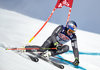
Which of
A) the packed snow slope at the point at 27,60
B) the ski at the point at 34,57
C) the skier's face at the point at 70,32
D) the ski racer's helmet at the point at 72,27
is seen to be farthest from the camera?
the skier's face at the point at 70,32

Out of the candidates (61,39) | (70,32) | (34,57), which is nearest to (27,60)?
(34,57)

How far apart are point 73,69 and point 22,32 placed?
12.3 ft

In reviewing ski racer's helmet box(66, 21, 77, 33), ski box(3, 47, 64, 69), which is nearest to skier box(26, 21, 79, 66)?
ski racer's helmet box(66, 21, 77, 33)

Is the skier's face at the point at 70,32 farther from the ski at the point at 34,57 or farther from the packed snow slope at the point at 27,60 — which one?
the ski at the point at 34,57

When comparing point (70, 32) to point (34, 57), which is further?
point (70, 32)

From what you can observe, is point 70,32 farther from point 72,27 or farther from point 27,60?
point 27,60

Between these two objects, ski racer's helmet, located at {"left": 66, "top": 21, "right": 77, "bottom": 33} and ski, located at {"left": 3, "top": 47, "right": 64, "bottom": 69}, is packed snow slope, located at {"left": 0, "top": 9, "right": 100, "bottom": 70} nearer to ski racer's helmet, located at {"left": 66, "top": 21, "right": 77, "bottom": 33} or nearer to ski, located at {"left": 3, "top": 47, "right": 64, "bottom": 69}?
ski, located at {"left": 3, "top": 47, "right": 64, "bottom": 69}

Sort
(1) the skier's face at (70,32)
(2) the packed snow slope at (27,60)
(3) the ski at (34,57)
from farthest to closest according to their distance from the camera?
(1) the skier's face at (70,32) → (3) the ski at (34,57) → (2) the packed snow slope at (27,60)

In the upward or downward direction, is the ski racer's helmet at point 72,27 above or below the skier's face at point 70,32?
above

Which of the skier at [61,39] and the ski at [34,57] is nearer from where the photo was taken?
the ski at [34,57]

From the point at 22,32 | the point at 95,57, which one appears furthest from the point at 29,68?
the point at 22,32

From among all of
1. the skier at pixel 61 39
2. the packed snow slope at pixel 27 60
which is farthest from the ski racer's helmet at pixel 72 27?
the packed snow slope at pixel 27 60

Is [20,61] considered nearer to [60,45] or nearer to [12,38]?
[60,45]

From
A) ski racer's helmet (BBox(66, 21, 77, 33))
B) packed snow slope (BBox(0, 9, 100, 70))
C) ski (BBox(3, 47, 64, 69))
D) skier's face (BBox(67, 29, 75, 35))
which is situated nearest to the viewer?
packed snow slope (BBox(0, 9, 100, 70))
